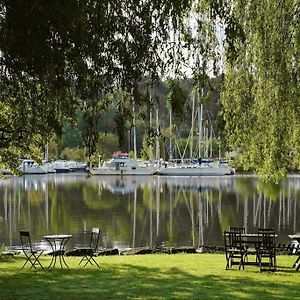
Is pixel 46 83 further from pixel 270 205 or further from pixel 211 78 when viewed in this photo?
pixel 270 205

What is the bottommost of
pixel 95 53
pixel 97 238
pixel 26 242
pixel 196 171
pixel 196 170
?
pixel 26 242

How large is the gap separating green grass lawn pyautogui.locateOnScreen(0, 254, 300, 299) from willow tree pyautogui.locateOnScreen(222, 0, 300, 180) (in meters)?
2.15

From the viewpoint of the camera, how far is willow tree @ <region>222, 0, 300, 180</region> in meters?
9.48

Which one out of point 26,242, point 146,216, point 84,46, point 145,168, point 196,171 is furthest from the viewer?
point 145,168

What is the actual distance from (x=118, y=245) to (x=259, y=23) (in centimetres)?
1098

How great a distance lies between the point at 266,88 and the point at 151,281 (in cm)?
370

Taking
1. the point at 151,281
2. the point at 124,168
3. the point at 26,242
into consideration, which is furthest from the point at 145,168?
the point at 151,281

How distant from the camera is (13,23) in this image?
5.37 meters

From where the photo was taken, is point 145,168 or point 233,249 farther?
point 145,168

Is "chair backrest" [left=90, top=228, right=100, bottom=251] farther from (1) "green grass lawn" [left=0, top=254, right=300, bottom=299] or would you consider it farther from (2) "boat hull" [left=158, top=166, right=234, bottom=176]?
(2) "boat hull" [left=158, top=166, right=234, bottom=176]

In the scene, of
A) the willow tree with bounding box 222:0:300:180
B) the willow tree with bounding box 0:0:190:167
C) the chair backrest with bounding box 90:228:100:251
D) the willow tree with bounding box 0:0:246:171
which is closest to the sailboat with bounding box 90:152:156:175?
the chair backrest with bounding box 90:228:100:251

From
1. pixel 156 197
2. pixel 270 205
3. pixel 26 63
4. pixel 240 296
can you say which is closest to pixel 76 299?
pixel 240 296

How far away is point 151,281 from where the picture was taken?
9.58 metres

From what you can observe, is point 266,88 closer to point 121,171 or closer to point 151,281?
point 151,281
